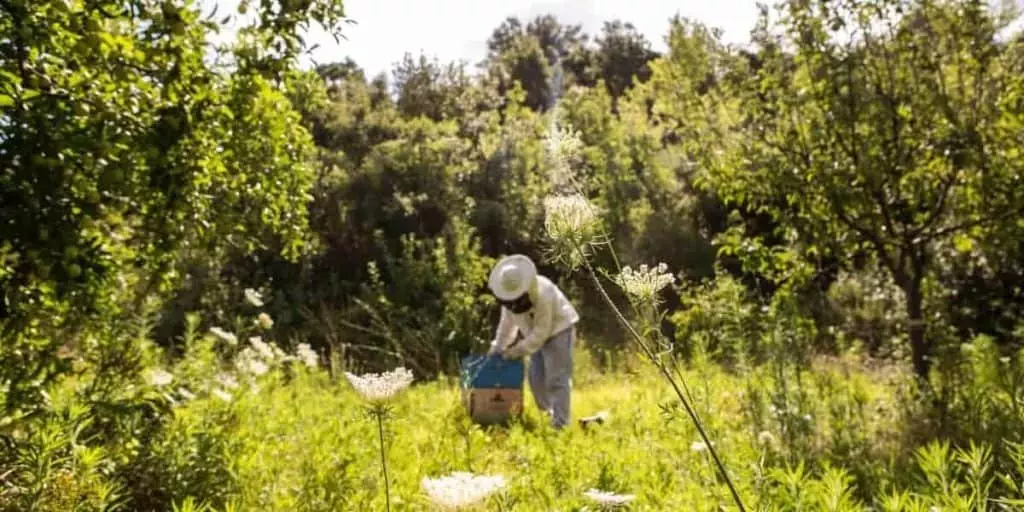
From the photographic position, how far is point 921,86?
5.41 meters

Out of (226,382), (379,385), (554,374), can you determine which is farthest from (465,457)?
(554,374)

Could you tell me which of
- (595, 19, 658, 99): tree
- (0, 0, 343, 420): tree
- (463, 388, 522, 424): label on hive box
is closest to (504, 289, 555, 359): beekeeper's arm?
(463, 388, 522, 424): label on hive box

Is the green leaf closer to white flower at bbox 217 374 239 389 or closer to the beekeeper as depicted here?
the beekeeper

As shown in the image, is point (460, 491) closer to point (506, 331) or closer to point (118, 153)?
point (118, 153)

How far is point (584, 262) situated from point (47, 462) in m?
1.77

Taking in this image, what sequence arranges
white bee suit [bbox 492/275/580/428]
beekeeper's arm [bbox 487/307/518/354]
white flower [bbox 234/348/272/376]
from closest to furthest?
white flower [bbox 234/348/272/376] → white bee suit [bbox 492/275/580/428] → beekeeper's arm [bbox 487/307/518/354]

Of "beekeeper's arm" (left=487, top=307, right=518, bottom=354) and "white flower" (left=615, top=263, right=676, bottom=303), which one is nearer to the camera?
"white flower" (left=615, top=263, right=676, bottom=303)

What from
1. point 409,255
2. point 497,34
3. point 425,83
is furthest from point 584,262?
point 497,34

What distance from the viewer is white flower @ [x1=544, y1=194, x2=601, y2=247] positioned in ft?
4.36

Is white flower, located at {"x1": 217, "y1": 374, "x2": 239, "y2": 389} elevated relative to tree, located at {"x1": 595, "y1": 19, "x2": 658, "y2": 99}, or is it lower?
lower

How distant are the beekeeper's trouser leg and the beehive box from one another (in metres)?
0.55

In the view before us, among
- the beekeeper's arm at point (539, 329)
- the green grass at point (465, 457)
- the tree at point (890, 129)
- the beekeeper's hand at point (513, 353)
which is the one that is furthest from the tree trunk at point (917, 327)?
the beekeeper's hand at point (513, 353)

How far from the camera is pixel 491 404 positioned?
18.4 ft

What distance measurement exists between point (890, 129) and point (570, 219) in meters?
4.78
